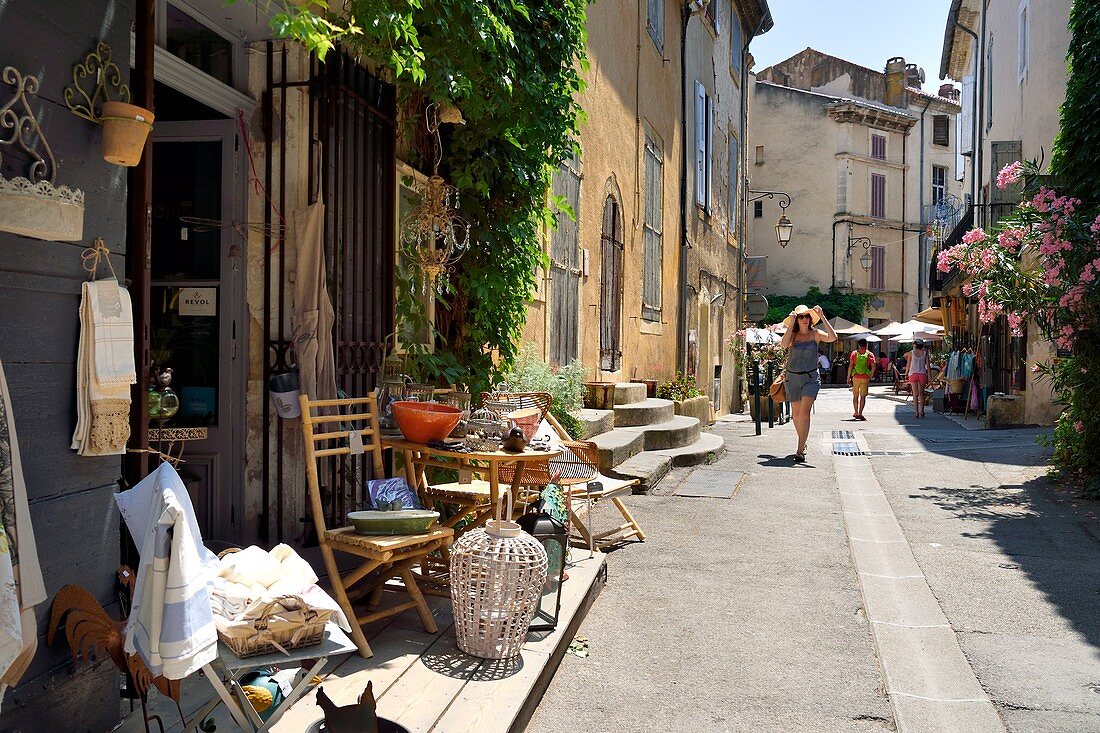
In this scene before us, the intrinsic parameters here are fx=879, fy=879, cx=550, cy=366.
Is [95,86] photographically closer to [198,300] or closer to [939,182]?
[198,300]

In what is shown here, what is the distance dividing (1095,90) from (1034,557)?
498 cm

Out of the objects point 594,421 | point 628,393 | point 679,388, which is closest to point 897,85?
point 679,388

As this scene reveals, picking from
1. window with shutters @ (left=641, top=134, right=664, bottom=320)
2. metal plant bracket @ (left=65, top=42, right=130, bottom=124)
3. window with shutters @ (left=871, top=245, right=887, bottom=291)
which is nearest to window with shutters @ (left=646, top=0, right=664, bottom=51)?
window with shutters @ (left=641, top=134, right=664, bottom=320)

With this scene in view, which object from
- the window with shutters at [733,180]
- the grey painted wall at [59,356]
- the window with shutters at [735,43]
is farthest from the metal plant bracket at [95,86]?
the window with shutters at [735,43]

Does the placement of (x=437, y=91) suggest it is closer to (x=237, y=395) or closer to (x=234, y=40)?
(x=234, y=40)

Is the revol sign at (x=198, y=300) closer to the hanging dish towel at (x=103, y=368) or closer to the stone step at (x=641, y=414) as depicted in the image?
the hanging dish towel at (x=103, y=368)

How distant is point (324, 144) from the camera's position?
4.66 meters

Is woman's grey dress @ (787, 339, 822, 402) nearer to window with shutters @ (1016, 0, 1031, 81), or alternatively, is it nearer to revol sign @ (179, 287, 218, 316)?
revol sign @ (179, 287, 218, 316)

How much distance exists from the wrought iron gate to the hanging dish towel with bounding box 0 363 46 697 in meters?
2.29

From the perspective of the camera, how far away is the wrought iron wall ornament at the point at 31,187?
223 centimetres

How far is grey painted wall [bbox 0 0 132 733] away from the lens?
2.33 metres

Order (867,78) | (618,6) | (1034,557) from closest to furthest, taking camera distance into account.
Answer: (1034,557), (618,6), (867,78)

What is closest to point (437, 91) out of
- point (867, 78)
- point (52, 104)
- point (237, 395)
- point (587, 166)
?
point (237, 395)

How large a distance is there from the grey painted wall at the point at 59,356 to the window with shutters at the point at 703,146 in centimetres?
1324
